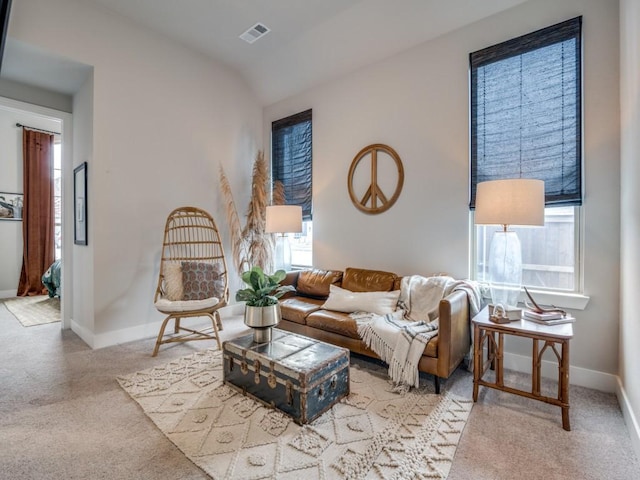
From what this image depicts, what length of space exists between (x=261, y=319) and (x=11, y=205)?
6.20m

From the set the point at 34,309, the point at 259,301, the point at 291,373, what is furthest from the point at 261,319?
the point at 34,309

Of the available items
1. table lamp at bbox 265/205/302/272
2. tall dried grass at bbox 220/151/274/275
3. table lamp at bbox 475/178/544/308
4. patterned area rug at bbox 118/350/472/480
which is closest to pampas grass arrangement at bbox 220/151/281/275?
tall dried grass at bbox 220/151/274/275

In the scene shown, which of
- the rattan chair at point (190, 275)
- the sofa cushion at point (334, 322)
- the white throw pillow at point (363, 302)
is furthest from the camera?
the rattan chair at point (190, 275)

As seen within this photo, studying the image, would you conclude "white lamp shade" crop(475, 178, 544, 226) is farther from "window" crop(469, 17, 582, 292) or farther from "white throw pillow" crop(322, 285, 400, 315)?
"white throw pillow" crop(322, 285, 400, 315)

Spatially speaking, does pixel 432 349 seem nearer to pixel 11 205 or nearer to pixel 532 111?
pixel 532 111

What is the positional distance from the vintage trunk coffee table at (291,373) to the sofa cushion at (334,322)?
1.54ft

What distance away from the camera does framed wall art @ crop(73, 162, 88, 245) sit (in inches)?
131

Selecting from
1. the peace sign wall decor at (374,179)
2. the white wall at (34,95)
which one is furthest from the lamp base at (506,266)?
the white wall at (34,95)

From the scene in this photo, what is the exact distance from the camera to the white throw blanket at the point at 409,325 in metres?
2.28

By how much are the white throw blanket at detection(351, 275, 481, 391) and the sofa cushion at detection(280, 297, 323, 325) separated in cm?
49

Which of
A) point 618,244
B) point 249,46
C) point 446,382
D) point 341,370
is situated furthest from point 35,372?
point 618,244

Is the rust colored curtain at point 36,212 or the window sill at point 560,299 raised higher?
the rust colored curtain at point 36,212

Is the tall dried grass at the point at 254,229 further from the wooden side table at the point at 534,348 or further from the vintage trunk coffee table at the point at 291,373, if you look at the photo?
the wooden side table at the point at 534,348

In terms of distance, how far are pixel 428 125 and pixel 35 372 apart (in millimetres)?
4185
